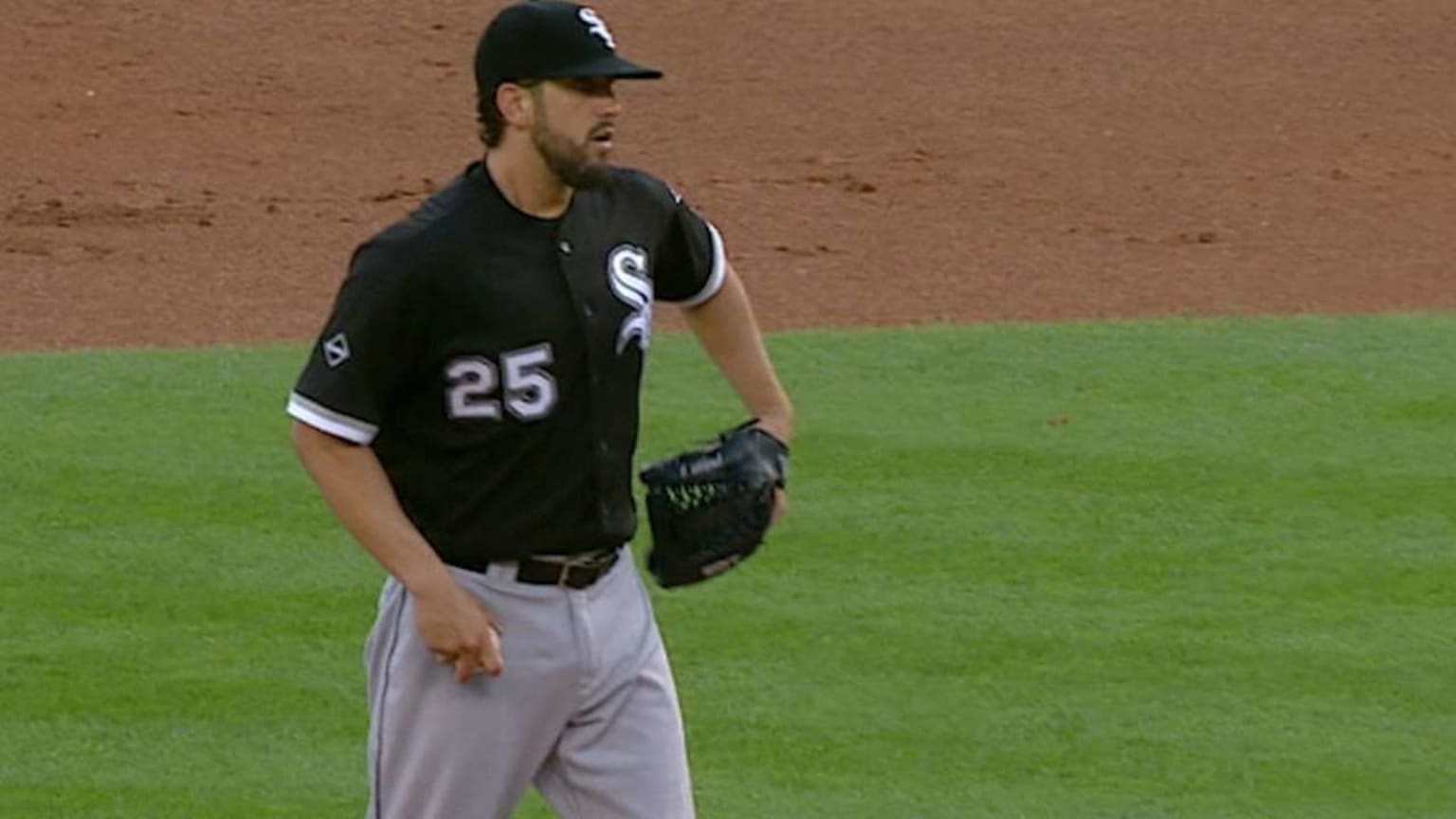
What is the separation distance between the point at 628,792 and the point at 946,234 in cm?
774

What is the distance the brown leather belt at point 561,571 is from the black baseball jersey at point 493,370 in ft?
0.08

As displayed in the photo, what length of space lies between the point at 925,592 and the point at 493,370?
304 cm

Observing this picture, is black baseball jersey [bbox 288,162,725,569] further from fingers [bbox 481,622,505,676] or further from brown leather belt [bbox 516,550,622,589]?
fingers [bbox 481,622,505,676]

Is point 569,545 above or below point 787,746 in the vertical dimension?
above

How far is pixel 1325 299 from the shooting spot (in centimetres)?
1017

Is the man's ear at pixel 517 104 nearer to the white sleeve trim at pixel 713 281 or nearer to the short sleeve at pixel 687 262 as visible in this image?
the short sleeve at pixel 687 262

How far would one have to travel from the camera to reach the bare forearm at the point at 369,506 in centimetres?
371

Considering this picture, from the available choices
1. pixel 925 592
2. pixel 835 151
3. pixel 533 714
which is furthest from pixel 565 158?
pixel 835 151

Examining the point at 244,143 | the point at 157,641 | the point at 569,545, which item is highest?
the point at 569,545

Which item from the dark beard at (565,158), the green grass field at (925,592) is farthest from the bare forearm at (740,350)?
the green grass field at (925,592)

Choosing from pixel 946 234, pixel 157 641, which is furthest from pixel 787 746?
pixel 946 234

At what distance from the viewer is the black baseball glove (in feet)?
13.5

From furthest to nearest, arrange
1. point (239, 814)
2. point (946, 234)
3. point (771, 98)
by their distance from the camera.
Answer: point (771, 98) < point (946, 234) < point (239, 814)

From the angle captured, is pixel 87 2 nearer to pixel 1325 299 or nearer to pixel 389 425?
pixel 1325 299
